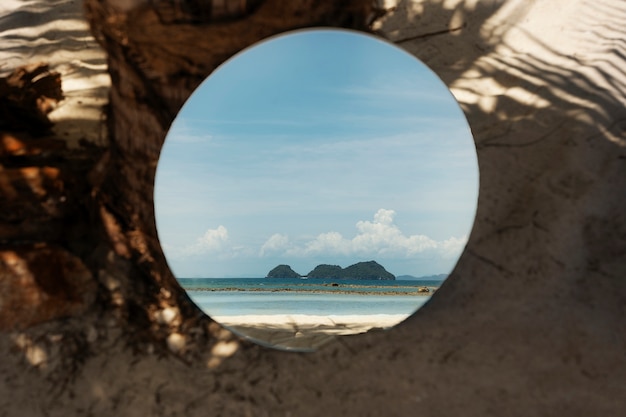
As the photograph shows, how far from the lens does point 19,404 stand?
205 centimetres

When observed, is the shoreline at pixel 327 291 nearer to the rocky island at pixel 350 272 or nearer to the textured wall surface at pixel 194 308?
the rocky island at pixel 350 272

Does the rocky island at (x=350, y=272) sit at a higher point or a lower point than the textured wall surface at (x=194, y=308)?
lower

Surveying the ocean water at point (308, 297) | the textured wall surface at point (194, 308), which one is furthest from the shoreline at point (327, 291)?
the textured wall surface at point (194, 308)

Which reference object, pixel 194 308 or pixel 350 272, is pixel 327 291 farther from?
pixel 194 308

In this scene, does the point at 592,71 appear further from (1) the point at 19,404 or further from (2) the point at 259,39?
(1) the point at 19,404

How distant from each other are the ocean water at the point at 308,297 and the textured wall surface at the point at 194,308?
958 centimetres

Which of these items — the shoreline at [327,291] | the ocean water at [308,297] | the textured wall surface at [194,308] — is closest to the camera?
the textured wall surface at [194,308]

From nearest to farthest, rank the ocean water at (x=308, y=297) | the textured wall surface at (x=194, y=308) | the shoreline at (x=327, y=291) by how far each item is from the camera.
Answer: the textured wall surface at (x=194, y=308), the ocean water at (x=308, y=297), the shoreline at (x=327, y=291)

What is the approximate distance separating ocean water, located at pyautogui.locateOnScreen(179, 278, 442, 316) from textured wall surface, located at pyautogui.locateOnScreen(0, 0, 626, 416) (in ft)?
31.4

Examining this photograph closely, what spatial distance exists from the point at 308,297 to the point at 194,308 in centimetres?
1414

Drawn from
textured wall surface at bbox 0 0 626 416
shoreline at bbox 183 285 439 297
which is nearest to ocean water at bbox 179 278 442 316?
shoreline at bbox 183 285 439 297

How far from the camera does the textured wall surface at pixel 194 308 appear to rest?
2.10m

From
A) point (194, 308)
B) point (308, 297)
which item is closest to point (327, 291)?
point (308, 297)

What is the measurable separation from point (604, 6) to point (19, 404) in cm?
309
